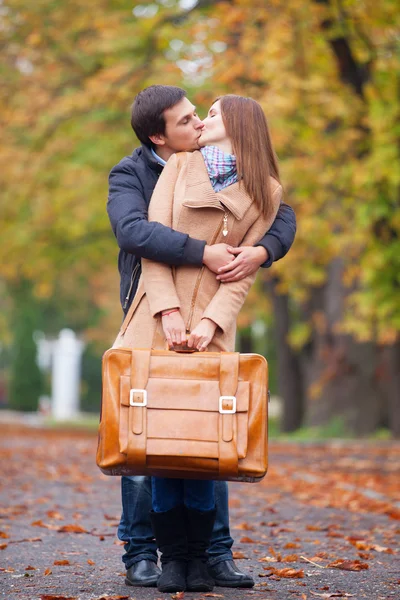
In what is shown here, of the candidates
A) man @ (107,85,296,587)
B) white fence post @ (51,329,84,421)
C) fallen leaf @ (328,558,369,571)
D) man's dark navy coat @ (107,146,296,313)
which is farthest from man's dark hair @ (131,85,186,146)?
white fence post @ (51,329,84,421)

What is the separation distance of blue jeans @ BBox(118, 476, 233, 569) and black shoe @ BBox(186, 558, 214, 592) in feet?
0.56

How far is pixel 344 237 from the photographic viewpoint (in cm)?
1323

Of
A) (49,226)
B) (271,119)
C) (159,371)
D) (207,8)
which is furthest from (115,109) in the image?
(159,371)

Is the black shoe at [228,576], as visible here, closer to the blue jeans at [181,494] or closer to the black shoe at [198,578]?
the black shoe at [198,578]

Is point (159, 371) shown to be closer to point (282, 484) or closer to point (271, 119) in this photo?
point (282, 484)

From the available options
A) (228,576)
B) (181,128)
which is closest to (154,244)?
(181,128)

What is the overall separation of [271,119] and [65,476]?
16.1ft

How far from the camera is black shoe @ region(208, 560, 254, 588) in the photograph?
168 inches

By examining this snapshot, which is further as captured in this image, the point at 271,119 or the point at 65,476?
the point at 271,119

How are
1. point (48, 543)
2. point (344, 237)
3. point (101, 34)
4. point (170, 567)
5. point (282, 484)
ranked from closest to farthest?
1. point (170, 567)
2. point (48, 543)
3. point (282, 484)
4. point (344, 237)
5. point (101, 34)

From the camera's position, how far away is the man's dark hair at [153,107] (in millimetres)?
4188

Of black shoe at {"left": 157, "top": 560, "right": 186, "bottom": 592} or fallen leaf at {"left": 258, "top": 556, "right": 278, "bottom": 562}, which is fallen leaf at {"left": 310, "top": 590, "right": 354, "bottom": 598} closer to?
black shoe at {"left": 157, "top": 560, "right": 186, "bottom": 592}

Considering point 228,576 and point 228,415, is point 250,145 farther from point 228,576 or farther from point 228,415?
point 228,576

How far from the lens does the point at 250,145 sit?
4.16 meters
